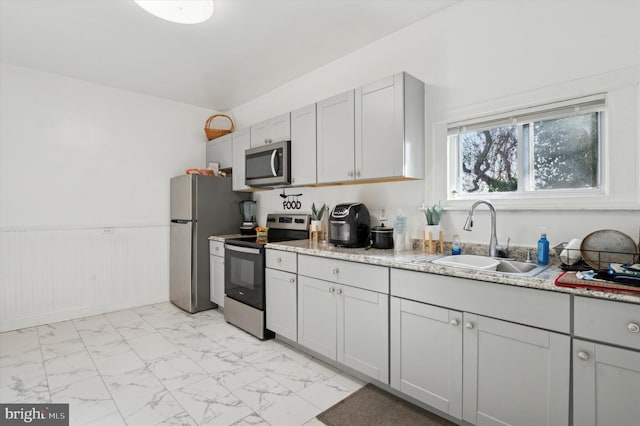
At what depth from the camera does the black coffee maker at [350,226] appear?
8.01 feet

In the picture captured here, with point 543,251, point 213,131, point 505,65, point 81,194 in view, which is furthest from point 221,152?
point 543,251

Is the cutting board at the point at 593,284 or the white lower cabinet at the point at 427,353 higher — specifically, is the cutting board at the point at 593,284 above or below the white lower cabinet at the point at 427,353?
above

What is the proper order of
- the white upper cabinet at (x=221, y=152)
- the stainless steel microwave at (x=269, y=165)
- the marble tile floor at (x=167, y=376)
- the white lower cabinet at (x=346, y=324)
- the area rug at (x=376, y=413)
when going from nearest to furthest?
1. the area rug at (x=376, y=413)
2. the marble tile floor at (x=167, y=376)
3. the white lower cabinet at (x=346, y=324)
4. the stainless steel microwave at (x=269, y=165)
5. the white upper cabinet at (x=221, y=152)

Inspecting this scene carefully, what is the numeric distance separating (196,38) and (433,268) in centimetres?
261

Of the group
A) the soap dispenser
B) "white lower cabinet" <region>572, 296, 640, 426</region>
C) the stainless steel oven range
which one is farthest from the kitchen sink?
the stainless steel oven range

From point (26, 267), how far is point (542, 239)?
4484mm

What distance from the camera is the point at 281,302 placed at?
270cm

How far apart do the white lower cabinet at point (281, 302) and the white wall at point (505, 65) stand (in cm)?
98

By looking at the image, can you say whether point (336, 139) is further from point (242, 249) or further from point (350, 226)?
point (242, 249)

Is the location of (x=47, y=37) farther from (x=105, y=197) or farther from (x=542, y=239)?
(x=542, y=239)

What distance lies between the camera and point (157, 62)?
311 centimetres

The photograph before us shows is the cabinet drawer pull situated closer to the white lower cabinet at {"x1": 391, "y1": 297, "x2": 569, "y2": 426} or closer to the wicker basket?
the white lower cabinet at {"x1": 391, "y1": 297, "x2": 569, "y2": 426}

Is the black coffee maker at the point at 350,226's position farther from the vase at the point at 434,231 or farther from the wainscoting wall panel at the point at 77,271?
the wainscoting wall panel at the point at 77,271

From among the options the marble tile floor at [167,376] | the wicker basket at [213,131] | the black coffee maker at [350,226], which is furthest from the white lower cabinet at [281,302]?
the wicker basket at [213,131]
